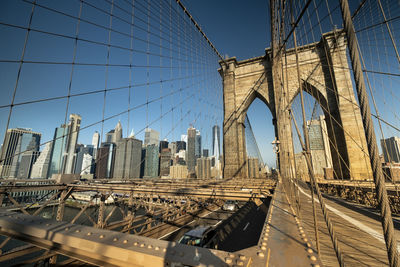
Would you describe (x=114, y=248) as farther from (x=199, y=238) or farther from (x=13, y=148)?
(x=13, y=148)

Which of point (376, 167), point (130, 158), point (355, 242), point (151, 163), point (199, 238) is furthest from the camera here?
point (151, 163)

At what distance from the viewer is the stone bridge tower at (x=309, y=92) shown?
40.3 ft

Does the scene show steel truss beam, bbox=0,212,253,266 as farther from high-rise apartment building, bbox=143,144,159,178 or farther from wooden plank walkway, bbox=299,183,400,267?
high-rise apartment building, bbox=143,144,159,178

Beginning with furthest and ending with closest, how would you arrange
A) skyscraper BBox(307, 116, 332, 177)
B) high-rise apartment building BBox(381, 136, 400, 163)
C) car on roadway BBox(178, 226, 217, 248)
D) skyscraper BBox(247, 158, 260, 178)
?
skyscraper BBox(247, 158, 260, 178)
skyscraper BBox(307, 116, 332, 177)
car on roadway BBox(178, 226, 217, 248)
high-rise apartment building BBox(381, 136, 400, 163)

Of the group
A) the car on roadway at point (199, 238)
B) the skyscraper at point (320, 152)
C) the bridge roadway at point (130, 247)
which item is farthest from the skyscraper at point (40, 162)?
the skyscraper at point (320, 152)

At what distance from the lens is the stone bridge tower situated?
40.3 ft

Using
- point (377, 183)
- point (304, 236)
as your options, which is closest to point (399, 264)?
point (377, 183)

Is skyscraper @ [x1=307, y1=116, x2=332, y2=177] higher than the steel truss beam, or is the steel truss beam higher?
skyscraper @ [x1=307, y1=116, x2=332, y2=177]

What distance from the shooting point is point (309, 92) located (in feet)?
53.1

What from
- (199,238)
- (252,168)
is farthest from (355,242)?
(252,168)

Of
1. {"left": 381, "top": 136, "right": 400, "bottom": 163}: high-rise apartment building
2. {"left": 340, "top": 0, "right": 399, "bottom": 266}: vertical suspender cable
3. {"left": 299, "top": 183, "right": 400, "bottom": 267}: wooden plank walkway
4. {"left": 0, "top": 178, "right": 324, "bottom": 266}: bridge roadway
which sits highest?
{"left": 381, "top": 136, "right": 400, "bottom": 163}: high-rise apartment building

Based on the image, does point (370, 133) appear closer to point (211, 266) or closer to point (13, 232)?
point (211, 266)

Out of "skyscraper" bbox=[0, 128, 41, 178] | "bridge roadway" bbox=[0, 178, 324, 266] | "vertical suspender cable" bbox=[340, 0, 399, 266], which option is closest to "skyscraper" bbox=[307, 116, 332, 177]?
"bridge roadway" bbox=[0, 178, 324, 266]

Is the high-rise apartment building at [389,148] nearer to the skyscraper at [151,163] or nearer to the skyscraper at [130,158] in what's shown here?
the skyscraper at [130,158]
